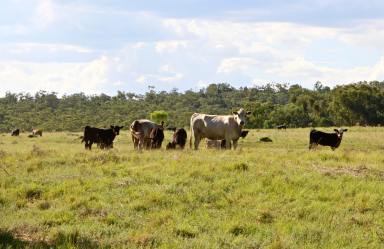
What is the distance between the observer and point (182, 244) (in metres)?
8.81

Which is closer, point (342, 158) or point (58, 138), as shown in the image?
point (342, 158)

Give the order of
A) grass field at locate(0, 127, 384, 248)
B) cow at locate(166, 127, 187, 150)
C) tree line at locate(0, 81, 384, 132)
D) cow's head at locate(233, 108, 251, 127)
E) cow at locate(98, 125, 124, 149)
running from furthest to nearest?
tree line at locate(0, 81, 384, 132), cow at locate(98, 125, 124, 149), cow at locate(166, 127, 187, 150), cow's head at locate(233, 108, 251, 127), grass field at locate(0, 127, 384, 248)

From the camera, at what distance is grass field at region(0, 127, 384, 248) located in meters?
9.28

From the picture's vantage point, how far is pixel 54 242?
879 centimetres

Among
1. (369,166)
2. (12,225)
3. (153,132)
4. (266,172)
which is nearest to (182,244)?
(12,225)

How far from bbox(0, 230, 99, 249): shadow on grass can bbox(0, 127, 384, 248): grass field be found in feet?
0.06

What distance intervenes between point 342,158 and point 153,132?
1010cm

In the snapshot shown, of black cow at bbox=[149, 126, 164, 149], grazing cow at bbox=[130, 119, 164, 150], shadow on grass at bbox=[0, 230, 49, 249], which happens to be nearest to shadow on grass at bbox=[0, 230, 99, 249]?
shadow on grass at bbox=[0, 230, 49, 249]

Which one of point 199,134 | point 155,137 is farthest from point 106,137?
point 199,134

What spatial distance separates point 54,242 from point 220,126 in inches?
582

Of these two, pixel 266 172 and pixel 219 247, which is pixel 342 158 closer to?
pixel 266 172

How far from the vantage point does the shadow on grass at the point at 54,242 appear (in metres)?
8.41

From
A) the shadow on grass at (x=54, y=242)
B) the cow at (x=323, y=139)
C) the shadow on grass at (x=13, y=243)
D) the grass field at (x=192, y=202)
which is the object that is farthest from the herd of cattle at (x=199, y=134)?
the shadow on grass at (x=13, y=243)

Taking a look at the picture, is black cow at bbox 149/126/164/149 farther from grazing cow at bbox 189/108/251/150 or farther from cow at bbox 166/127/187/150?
grazing cow at bbox 189/108/251/150
